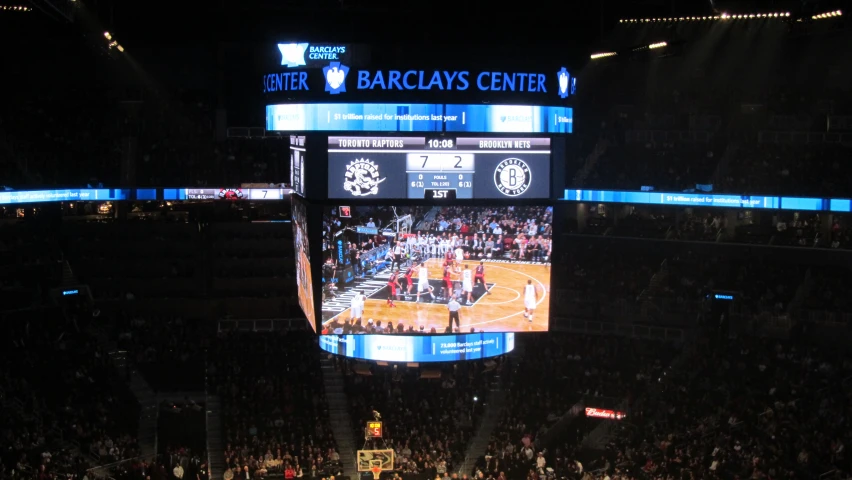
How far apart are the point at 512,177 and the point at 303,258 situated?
4.36 meters

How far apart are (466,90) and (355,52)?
14.1m

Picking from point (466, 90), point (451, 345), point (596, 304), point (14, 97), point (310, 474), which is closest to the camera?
point (466, 90)

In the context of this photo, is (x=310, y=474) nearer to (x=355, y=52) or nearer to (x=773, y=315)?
(x=773, y=315)

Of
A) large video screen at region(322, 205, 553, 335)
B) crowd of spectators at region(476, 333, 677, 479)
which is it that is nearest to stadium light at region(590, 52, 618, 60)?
crowd of spectators at region(476, 333, 677, 479)

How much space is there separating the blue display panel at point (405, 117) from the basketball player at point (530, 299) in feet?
9.87

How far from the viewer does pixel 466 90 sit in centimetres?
2033

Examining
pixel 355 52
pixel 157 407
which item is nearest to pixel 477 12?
pixel 355 52

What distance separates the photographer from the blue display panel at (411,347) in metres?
22.0

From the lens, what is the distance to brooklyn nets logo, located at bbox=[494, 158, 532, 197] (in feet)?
68.6

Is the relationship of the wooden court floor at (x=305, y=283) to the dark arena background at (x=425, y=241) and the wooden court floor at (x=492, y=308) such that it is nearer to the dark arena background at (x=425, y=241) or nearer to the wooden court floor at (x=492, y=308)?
the dark arena background at (x=425, y=241)

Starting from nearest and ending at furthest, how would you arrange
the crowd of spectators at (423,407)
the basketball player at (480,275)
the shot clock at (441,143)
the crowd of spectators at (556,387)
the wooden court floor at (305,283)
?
the shot clock at (441,143) → the basketball player at (480,275) → the wooden court floor at (305,283) → the crowd of spectators at (556,387) → the crowd of spectators at (423,407)

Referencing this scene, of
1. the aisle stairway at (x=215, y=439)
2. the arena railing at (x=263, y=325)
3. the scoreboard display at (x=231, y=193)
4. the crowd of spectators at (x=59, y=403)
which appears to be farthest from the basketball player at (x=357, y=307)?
the scoreboard display at (x=231, y=193)

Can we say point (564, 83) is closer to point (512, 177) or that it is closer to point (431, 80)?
point (512, 177)

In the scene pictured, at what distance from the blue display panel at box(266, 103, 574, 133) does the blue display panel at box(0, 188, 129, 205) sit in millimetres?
11635
